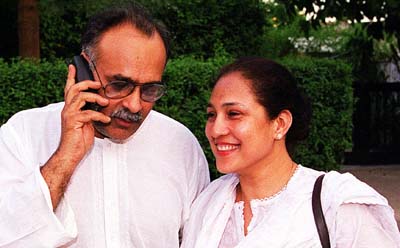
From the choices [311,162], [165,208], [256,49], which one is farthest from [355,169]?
[165,208]

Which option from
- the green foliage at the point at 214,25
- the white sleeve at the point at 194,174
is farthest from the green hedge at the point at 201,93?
the white sleeve at the point at 194,174

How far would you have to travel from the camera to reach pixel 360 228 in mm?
2977

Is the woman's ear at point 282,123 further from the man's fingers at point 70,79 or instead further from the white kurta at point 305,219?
the man's fingers at point 70,79

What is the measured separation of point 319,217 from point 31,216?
1.01 metres

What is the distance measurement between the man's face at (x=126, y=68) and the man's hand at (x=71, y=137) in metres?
0.07

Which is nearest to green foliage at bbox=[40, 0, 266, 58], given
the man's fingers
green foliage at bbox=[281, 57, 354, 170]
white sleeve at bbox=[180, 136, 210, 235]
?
green foliage at bbox=[281, 57, 354, 170]

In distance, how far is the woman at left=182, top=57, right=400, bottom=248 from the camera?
2994mm

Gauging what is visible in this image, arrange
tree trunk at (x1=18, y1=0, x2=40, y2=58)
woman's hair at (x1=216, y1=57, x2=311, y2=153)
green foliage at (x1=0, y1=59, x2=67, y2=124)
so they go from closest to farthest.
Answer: woman's hair at (x1=216, y1=57, x2=311, y2=153)
green foliage at (x1=0, y1=59, x2=67, y2=124)
tree trunk at (x1=18, y1=0, x2=40, y2=58)

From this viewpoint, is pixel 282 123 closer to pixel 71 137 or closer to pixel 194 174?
pixel 194 174

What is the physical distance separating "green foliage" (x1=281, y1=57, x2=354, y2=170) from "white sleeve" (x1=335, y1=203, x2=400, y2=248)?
722cm

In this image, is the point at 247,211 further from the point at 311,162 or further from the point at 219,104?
the point at 311,162

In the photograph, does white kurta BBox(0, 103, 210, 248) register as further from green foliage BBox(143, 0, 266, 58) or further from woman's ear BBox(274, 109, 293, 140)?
green foliage BBox(143, 0, 266, 58)

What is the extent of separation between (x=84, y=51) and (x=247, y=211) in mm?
860

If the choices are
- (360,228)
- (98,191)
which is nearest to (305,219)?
(360,228)
